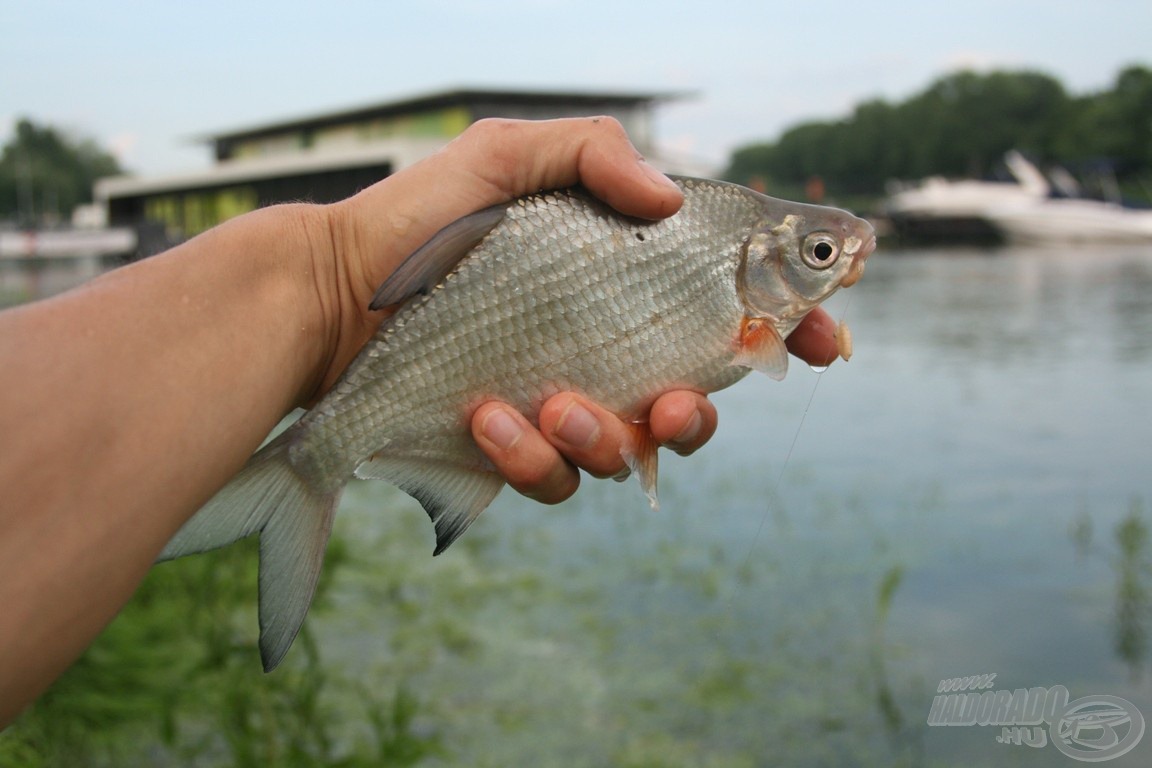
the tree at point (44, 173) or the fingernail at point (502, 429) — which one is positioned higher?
the fingernail at point (502, 429)

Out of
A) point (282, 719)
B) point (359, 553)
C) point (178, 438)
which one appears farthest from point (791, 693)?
point (178, 438)

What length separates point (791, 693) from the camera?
22.0ft

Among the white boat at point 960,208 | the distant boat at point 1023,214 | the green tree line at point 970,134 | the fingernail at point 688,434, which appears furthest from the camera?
the green tree line at point 970,134

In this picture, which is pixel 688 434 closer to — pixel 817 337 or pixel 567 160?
pixel 817 337

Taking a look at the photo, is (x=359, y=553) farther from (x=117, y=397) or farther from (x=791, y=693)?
(x=117, y=397)

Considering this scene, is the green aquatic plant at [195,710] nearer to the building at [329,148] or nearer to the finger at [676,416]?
the finger at [676,416]

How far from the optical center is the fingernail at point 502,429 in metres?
2.37

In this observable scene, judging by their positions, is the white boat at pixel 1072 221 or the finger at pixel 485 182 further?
the white boat at pixel 1072 221

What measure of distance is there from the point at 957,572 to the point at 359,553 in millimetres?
5275

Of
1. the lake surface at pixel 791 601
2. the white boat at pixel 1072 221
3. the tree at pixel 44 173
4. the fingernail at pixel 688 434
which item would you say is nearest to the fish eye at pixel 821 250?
the fingernail at pixel 688 434

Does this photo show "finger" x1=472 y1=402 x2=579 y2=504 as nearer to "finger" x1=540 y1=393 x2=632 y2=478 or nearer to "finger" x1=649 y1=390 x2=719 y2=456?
"finger" x1=540 y1=393 x2=632 y2=478

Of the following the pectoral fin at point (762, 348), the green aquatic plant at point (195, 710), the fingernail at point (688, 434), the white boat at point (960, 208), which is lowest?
the white boat at point (960, 208)

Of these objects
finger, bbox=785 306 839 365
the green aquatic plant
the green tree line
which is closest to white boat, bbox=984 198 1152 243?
the green tree line

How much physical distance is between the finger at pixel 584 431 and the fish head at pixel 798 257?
439 millimetres
